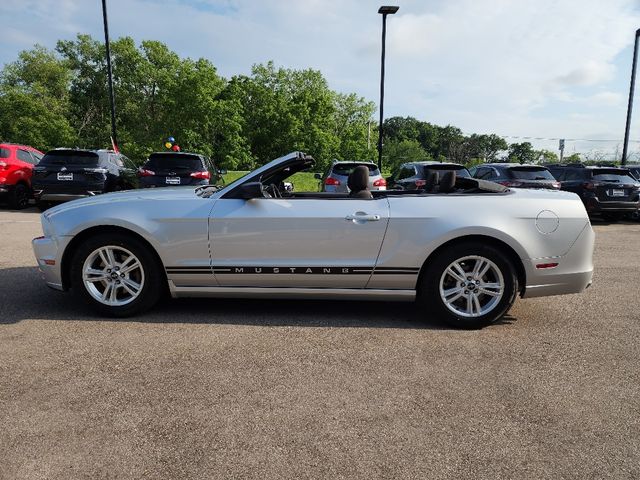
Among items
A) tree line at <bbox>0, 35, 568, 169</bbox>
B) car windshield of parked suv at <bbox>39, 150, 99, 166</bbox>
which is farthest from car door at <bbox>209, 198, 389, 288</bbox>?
tree line at <bbox>0, 35, 568, 169</bbox>

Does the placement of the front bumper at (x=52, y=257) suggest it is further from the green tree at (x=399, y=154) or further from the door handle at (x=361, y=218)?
the green tree at (x=399, y=154)

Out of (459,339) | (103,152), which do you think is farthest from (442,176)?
(103,152)

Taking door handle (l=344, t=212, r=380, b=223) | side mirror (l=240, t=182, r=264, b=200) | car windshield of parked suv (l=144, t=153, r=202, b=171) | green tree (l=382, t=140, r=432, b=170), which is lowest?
door handle (l=344, t=212, r=380, b=223)

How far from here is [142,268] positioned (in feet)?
13.4

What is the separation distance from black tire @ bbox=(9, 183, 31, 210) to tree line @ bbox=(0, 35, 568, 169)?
18.7 meters

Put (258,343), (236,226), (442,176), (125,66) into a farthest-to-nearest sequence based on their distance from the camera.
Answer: (125,66) → (442,176) → (236,226) → (258,343)

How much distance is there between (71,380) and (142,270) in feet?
4.21

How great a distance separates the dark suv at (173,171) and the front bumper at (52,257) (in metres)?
7.26

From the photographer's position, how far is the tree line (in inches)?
1240

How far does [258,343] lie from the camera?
11.8ft

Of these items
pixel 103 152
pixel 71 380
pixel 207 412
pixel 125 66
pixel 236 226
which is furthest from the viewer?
pixel 125 66

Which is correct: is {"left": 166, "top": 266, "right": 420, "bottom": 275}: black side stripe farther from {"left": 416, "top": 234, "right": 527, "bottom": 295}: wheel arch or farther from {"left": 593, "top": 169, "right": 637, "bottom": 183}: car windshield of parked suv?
{"left": 593, "top": 169, "right": 637, "bottom": 183}: car windshield of parked suv

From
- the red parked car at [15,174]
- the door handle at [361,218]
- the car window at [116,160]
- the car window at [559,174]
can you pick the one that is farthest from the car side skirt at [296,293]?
the car window at [559,174]

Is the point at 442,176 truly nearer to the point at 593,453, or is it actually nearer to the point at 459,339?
the point at 459,339
